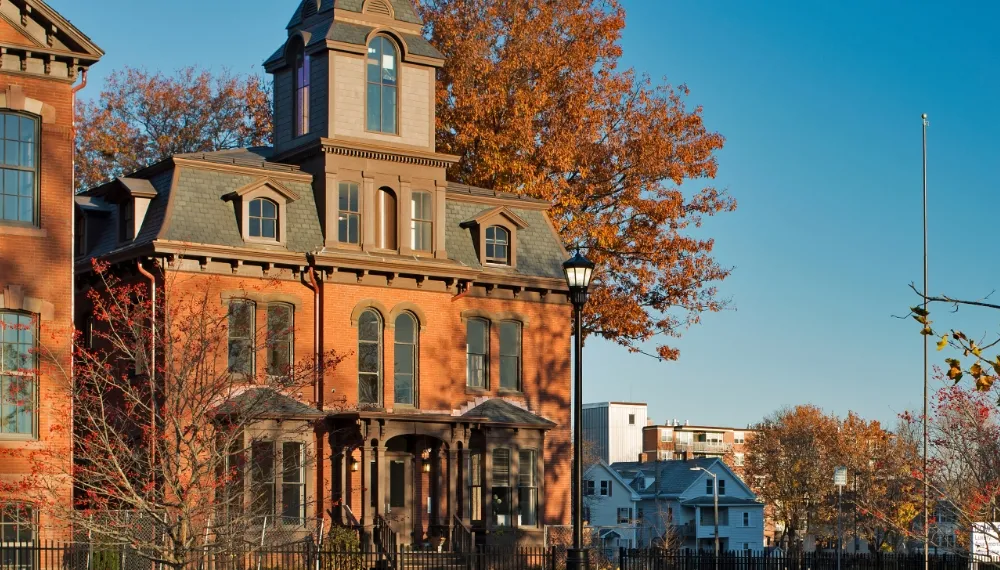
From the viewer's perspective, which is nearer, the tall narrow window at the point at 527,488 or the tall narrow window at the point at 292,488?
the tall narrow window at the point at 292,488

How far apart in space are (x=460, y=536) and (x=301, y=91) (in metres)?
13.2

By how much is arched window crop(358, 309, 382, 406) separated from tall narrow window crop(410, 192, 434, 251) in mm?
2452

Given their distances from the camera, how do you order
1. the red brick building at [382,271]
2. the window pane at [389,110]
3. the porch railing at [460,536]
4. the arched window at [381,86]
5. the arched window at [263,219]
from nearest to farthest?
the porch railing at [460,536], the red brick building at [382,271], the arched window at [263,219], the arched window at [381,86], the window pane at [389,110]

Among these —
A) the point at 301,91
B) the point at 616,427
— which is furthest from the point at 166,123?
the point at 616,427

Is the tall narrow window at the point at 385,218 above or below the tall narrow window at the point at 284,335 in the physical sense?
above

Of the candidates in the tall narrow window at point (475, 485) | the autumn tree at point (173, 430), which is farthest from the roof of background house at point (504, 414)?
the autumn tree at point (173, 430)

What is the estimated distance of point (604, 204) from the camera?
4975 centimetres

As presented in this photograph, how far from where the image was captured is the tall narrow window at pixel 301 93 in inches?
1612

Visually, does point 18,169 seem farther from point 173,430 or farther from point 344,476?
point 344,476

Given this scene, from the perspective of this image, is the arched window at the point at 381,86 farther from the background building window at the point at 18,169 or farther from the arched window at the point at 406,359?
the background building window at the point at 18,169

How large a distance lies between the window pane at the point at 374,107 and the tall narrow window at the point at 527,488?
10.1 metres

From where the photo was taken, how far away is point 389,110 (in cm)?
4103

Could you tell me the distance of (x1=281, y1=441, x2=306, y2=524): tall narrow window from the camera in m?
37.1

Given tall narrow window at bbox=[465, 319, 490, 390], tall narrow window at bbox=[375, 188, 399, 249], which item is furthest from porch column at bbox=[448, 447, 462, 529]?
tall narrow window at bbox=[375, 188, 399, 249]
